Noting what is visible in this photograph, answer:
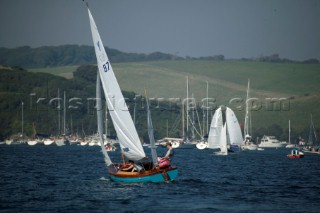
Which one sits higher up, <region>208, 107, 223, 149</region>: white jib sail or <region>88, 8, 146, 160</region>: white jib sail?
<region>88, 8, 146, 160</region>: white jib sail

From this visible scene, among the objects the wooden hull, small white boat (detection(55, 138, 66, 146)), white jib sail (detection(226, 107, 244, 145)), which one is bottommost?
small white boat (detection(55, 138, 66, 146))

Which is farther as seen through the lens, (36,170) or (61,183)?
(36,170)

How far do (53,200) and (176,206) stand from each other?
7887 mm

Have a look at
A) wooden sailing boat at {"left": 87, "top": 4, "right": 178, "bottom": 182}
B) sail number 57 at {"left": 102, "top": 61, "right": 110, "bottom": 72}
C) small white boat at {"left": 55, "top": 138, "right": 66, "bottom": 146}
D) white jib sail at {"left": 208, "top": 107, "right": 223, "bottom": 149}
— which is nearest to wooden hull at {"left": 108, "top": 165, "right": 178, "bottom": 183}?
wooden sailing boat at {"left": 87, "top": 4, "right": 178, "bottom": 182}

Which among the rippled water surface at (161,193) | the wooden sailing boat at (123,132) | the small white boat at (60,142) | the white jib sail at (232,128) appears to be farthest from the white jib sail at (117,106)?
the small white boat at (60,142)

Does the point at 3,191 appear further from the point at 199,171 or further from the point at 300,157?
the point at 300,157

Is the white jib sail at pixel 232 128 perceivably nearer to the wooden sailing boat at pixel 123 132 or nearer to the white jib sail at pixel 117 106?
the wooden sailing boat at pixel 123 132

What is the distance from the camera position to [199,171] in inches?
3014

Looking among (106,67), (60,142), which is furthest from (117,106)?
(60,142)

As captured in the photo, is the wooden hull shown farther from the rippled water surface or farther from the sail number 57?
the sail number 57

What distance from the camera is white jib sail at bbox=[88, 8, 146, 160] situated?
183ft

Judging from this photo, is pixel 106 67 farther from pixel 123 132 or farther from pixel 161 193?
pixel 161 193

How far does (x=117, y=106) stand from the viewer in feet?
184

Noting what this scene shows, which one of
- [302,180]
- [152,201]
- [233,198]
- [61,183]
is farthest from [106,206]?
[302,180]
